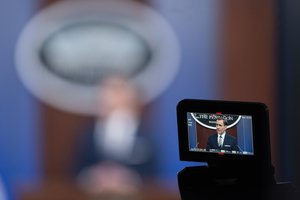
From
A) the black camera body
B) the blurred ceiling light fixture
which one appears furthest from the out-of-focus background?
the black camera body

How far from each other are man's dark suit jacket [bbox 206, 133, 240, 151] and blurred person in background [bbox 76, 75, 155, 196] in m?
1.12

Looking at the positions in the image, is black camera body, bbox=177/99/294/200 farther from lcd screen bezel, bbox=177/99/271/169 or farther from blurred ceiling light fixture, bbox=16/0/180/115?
blurred ceiling light fixture, bbox=16/0/180/115

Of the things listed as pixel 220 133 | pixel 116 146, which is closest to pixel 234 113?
pixel 220 133

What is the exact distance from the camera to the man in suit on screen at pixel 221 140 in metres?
1.27

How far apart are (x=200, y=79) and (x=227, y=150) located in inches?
43.9

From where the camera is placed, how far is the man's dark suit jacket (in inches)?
50.2

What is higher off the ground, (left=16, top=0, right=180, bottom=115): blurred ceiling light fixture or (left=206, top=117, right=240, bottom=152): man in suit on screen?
(left=16, top=0, right=180, bottom=115): blurred ceiling light fixture

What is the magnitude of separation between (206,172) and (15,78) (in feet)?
4.23

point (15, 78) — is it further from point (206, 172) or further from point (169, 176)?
point (206, 172)

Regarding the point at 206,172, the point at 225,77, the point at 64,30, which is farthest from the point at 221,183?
the point at 64,30

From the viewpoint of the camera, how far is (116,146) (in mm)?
2439

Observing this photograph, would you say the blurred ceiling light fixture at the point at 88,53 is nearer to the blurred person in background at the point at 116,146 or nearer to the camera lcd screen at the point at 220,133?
the blurred person in background at the point at 116,146

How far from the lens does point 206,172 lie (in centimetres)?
132

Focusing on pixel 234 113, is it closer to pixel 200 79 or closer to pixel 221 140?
pixel 221 140
